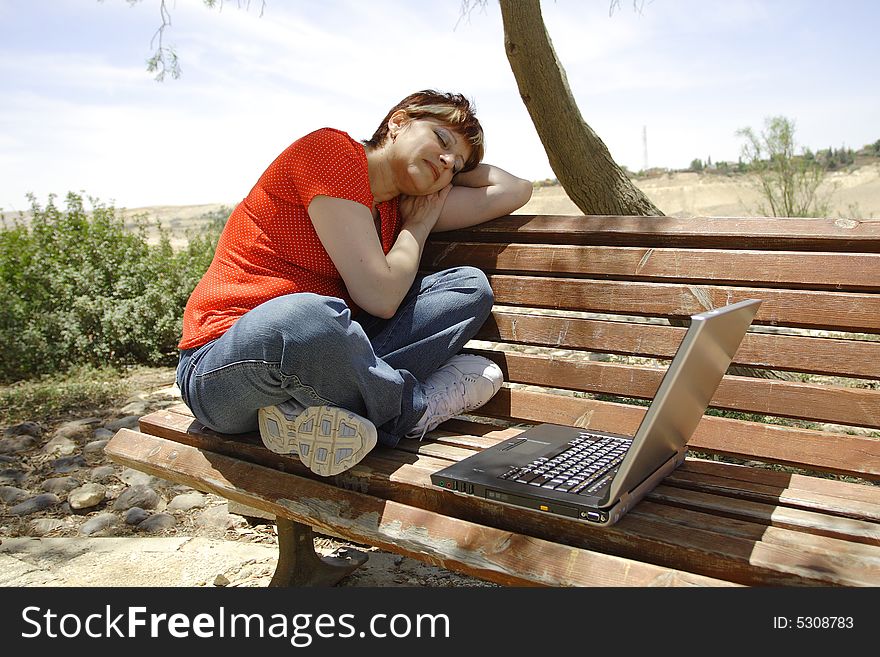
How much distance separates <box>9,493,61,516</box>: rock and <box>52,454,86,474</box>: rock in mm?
335

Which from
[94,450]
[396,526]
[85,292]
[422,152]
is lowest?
[94,450]

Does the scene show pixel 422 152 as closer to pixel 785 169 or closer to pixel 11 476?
pixel 11 476

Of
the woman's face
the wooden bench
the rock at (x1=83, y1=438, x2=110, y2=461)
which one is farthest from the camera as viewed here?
the rock at (x1=83, y1=438, x2=110, y2=461)

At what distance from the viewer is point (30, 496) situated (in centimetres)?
396

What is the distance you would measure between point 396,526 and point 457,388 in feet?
2.23

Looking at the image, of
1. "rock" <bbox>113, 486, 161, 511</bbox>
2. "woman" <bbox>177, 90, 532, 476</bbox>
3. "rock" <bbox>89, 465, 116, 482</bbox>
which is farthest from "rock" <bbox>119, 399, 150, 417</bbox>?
"woman" <bbox>177, 90, 532, 476</bbox>

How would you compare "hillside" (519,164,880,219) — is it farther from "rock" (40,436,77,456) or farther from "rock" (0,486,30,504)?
"rock" (0,486,30,504)

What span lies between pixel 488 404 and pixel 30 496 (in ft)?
8.09

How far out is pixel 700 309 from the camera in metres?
2.55

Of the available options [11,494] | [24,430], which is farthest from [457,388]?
[24,430]

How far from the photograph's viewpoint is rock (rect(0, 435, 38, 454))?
4508 millimetres

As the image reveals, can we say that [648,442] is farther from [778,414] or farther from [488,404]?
[488,404]

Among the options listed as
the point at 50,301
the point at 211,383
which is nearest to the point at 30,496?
the point at 211,383
